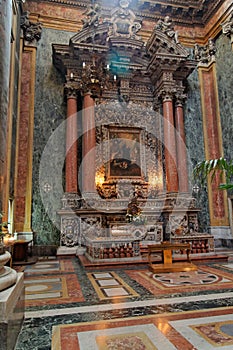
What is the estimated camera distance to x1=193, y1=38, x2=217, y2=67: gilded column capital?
12.0 m

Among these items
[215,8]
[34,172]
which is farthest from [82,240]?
[215,8]

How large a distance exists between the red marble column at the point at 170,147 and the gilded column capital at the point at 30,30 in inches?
213

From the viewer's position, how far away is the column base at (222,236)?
411 inches

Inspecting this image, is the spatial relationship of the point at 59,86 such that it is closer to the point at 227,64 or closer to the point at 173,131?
the point at 173,131

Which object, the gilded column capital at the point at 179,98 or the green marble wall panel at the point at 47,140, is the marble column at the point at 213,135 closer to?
the gilded column capital at the point at 179,98

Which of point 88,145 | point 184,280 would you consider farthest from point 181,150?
point 184,280

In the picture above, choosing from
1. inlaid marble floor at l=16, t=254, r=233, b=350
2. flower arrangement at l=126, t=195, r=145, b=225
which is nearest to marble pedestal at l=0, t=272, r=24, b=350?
inlaid marble floor at l=16, t=254, r=233, b=350

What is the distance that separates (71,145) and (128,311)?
720cm

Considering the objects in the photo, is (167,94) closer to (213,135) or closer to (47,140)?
(213,135)

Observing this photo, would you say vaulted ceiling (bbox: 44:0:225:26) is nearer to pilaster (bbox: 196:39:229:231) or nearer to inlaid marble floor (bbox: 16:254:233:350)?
pilaster (bbox: 196:39:229:231)

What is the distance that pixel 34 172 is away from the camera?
9953 mm

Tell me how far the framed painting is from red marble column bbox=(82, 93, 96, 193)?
2.88 feet

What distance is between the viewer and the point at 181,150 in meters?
10.8

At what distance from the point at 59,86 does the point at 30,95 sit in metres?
1.19
